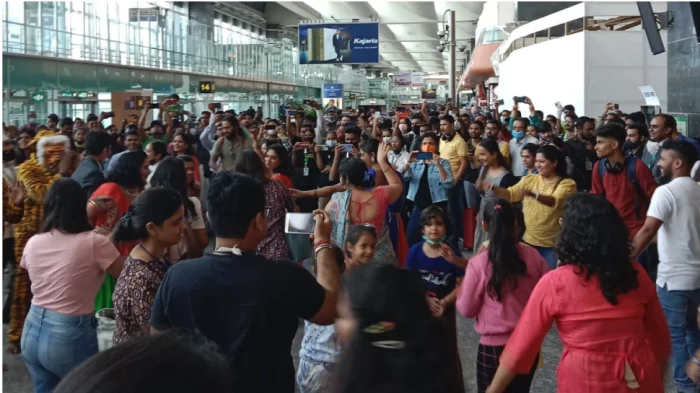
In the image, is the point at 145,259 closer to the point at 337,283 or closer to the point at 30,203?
the point at 337,283

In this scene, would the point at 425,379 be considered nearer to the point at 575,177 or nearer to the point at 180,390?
the point at 180,390

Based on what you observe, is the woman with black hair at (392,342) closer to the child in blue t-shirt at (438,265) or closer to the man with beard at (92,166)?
the child in blue t-shirt at (438,265)

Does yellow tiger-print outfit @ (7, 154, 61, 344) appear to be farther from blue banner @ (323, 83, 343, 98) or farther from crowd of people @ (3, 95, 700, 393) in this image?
blue banner @ (323, 83, 343, 98)

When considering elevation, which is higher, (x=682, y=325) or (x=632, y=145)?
(x=632, y=145)


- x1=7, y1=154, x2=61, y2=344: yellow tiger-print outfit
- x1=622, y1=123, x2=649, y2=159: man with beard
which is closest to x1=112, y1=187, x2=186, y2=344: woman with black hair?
x1=7, y1=154, x2=61, y2=344: yellow tiger-print outfit

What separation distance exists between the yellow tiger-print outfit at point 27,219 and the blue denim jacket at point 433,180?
156 inches

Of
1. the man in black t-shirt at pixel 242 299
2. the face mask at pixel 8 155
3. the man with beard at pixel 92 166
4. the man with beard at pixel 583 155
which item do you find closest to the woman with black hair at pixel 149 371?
the man in black t-shirt at pixel 242 299

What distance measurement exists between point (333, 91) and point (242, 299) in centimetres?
3020

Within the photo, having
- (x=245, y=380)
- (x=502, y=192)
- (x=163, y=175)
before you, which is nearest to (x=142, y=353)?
(x=245, y=380)

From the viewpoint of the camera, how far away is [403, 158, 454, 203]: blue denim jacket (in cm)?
812

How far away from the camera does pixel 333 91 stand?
3222cm

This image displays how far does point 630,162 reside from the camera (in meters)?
6.10

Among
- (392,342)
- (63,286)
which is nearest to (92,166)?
(63,286)

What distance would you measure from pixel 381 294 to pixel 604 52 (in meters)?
17.4
